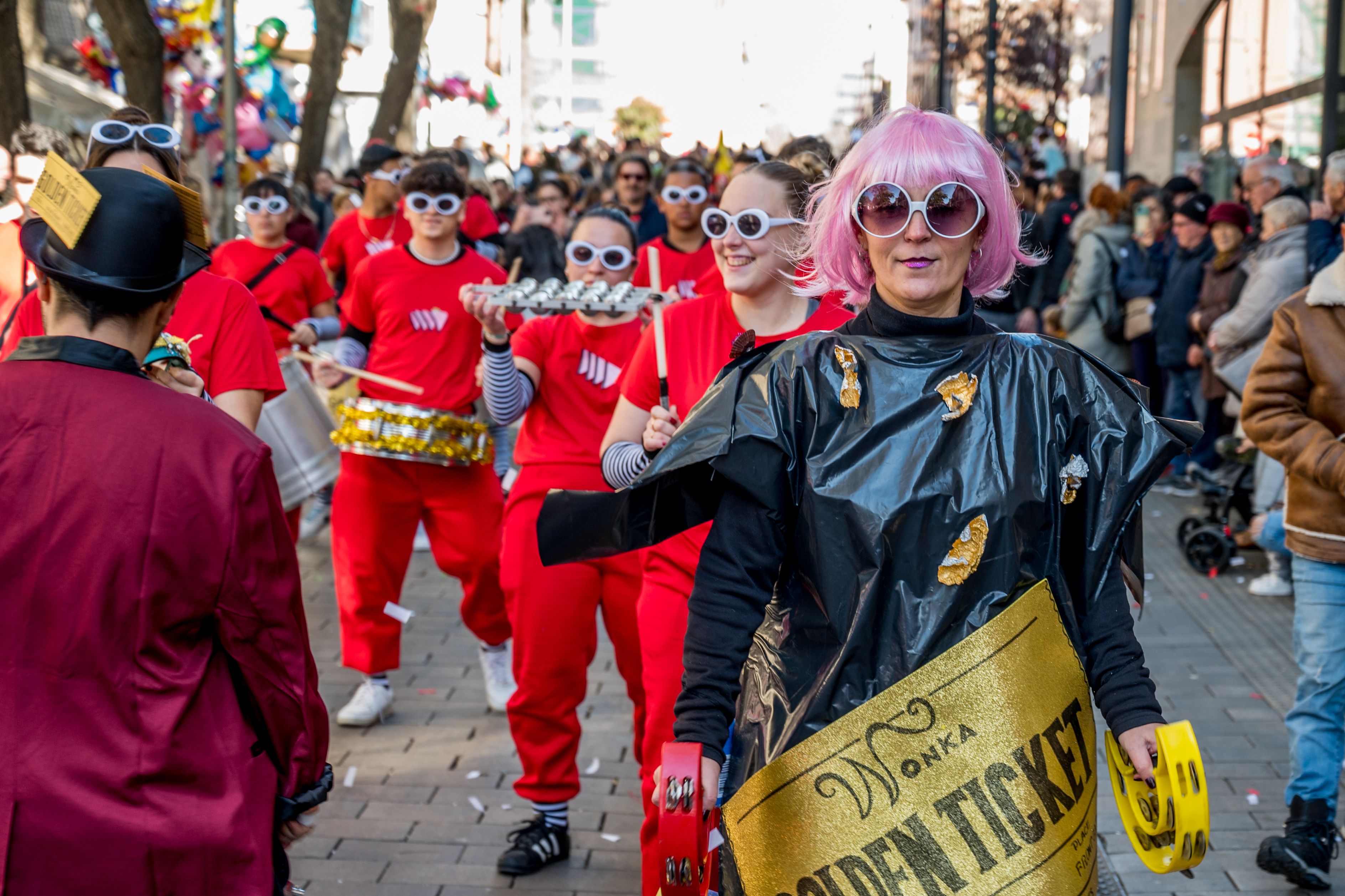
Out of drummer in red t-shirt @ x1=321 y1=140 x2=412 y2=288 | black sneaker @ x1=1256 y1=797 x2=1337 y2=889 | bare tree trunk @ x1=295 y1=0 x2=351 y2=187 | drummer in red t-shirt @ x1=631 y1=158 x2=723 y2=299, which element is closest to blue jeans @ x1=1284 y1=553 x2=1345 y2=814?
black sneaker @ x1=1256 y1=797 x2=1337 y2=889

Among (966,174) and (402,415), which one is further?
(402,415)

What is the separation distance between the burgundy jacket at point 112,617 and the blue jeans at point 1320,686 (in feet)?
10.3

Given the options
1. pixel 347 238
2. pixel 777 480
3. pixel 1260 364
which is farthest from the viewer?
pixel 347 238

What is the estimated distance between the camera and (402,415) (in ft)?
17.9

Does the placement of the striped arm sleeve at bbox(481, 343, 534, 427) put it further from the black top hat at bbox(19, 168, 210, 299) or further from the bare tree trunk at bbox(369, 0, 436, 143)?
the bare tree trunk at bbox(369, 0, 436, 143)

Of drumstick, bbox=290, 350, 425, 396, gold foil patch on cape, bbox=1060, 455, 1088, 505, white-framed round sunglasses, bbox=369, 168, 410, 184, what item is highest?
white-framed round sunglasses, bbox=369, 168, 410, 184

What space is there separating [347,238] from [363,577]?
170 inches

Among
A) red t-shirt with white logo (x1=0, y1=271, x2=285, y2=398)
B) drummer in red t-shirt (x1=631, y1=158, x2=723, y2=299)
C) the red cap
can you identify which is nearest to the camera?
red t-shirt with white logo (x1=0, y1=271, x2=285, y2=398)

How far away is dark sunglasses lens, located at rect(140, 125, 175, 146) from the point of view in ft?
12.7

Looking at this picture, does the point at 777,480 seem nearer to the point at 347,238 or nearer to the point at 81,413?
the point at 81,413

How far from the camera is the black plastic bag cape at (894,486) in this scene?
232 cm

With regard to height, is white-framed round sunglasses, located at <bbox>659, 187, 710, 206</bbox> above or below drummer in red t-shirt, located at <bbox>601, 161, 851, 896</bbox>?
above

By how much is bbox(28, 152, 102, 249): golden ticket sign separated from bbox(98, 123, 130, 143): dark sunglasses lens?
1.60m

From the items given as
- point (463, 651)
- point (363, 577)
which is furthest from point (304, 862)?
point (463, 651)
